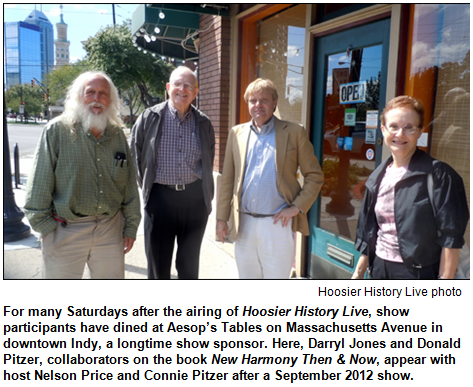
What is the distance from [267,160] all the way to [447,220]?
1.25m

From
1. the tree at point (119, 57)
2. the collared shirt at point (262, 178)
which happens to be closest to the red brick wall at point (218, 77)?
the collared shirt at point (262, 178)

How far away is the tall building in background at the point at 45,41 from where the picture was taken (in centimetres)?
2208

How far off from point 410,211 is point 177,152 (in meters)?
1.83

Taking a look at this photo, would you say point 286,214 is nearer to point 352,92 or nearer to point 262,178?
point 262,178

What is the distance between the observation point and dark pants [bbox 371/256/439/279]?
1.89 meters

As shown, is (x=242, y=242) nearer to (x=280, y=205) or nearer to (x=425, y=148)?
(x=280, y=205)

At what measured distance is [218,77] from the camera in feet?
18.4

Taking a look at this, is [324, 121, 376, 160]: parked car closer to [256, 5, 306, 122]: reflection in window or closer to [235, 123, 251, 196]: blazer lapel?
[256, 5, 306, 122]: reflection in window

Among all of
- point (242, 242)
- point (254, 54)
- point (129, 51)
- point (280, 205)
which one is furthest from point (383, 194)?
point (129, 51)

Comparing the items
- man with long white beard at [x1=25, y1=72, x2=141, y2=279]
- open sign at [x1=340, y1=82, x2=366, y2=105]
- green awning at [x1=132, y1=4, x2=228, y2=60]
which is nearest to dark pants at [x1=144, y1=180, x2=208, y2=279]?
man with long white beard at [x1=25, y1=72, x2=141, y2=279]

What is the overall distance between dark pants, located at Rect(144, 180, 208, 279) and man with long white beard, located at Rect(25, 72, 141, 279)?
0.28 metres

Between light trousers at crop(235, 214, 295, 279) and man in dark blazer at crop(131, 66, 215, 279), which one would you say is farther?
man in dark blazer at crop(131, 66, 215, 279)

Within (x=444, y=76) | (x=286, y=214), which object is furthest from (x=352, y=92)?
(x=286, y=214)
